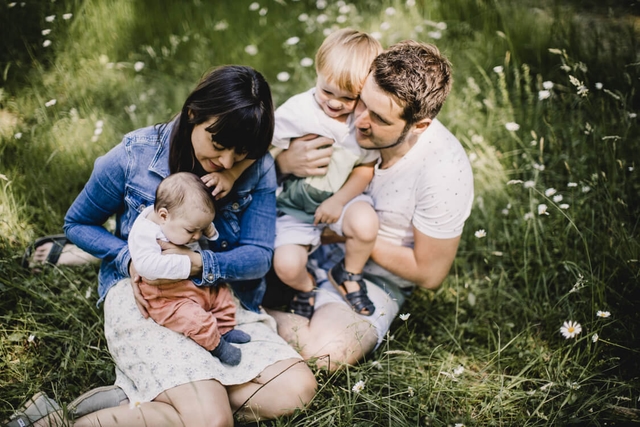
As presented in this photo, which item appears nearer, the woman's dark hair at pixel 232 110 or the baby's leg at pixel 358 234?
the woman's dark hair at pixel 232 110

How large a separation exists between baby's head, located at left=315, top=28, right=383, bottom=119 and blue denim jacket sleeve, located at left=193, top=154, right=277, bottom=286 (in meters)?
0.38

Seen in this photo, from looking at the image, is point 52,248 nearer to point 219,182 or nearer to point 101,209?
point 101,209

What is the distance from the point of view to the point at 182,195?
1945mm

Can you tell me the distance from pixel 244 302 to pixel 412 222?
0.84 metres

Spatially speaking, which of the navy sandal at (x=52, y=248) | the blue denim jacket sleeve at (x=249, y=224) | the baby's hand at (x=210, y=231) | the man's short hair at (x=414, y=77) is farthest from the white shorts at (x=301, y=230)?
the navy sandal at (x=52, y=248)

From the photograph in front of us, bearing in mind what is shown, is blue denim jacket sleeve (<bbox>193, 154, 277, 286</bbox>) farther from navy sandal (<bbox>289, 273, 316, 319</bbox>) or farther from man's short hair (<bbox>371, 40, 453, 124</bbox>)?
man's short hair (<bbox>371, 40, 453, 124</bbox>)

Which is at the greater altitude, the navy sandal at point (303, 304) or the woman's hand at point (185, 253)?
the woman's hand at point (185, 253)

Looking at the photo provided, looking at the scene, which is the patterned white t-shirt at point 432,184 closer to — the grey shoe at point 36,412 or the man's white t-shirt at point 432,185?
the man's white t-shirt at point 432,185

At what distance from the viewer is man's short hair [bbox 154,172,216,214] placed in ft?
6.39

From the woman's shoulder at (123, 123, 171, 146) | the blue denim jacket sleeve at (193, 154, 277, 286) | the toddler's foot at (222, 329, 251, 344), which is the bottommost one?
the toddler's foot at (222, 329, 251, 344)

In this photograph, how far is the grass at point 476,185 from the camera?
2.23 metres

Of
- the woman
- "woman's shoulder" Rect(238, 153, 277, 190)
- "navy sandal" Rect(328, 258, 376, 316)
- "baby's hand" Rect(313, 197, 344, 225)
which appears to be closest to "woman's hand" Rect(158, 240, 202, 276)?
the woman

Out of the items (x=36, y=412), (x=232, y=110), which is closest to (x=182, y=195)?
(x=232, y=110)

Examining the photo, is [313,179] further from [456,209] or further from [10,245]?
[10,245]
